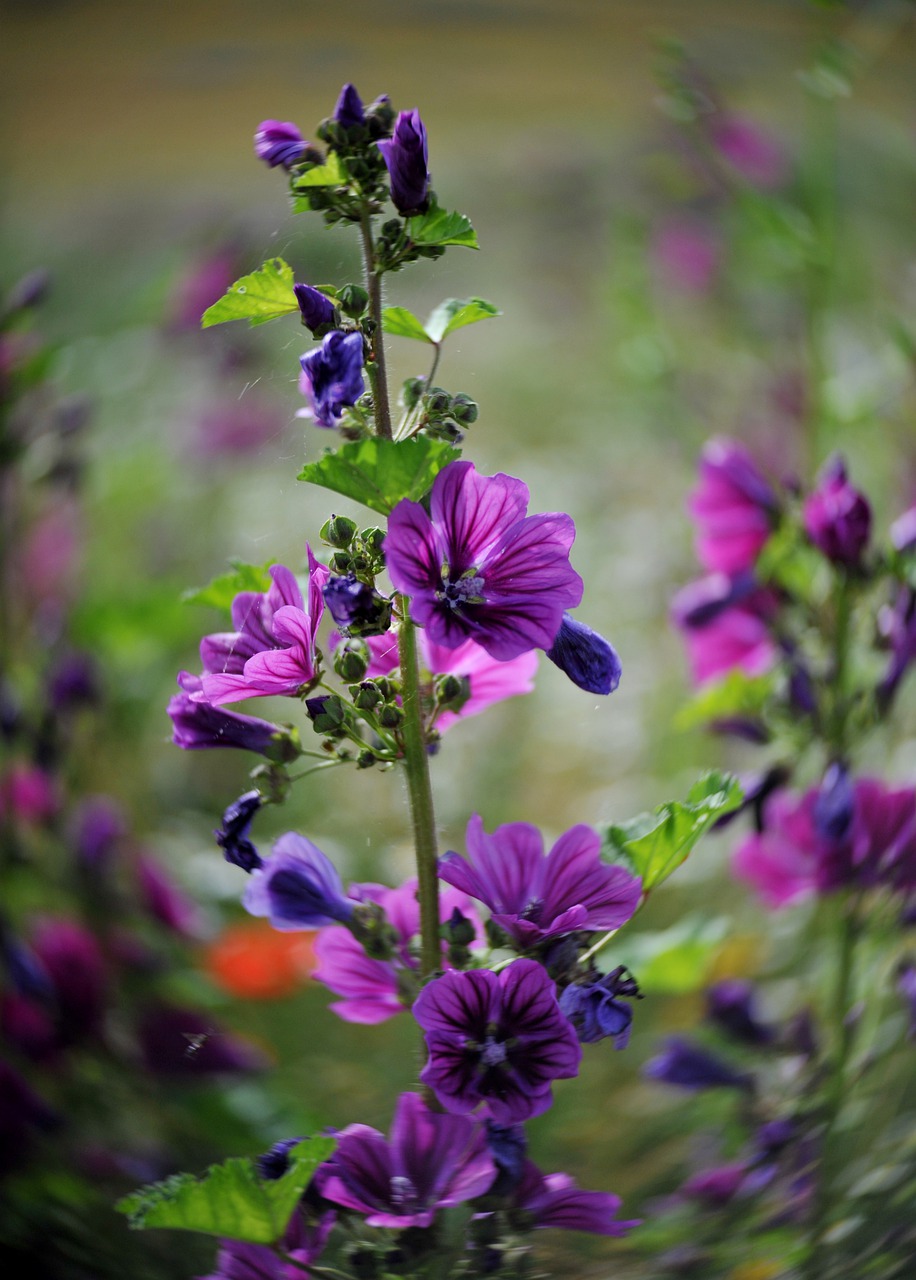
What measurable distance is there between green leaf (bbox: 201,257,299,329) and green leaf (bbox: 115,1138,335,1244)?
0.69 feet

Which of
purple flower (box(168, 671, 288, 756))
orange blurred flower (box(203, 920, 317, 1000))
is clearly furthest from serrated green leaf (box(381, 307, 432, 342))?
orange blurred flower (box(203, 920, 317, 1000))

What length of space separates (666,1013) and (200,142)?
929 mm

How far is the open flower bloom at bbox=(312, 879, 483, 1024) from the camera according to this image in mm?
326

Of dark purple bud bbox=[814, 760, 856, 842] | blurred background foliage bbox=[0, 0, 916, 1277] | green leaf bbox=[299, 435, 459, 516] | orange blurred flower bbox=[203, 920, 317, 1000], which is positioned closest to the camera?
green leaf bbox=[299, 435, 459, 516]

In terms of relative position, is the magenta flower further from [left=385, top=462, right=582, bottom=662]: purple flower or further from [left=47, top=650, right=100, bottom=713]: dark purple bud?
[left=47, top=650, right=100, bottom=713]: dark purple bud

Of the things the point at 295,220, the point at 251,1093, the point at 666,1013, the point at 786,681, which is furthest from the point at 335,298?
the point at 666,1013

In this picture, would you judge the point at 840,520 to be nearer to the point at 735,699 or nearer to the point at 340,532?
the point at 735,699

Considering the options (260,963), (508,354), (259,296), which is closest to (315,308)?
(259,296)

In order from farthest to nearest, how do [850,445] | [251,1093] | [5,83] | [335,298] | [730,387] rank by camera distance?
1. [730,387]
2. [5,83]
3. [850,445]
4. [251,1093]
5. [335,298]

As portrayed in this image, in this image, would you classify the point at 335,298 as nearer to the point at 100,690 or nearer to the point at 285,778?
the point at 285,778

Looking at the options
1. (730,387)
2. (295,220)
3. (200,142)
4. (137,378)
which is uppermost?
(200,142)

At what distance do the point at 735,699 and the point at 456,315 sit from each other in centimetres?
24

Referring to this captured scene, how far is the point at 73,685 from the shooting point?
0.63 meters

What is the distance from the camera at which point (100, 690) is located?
659mm
